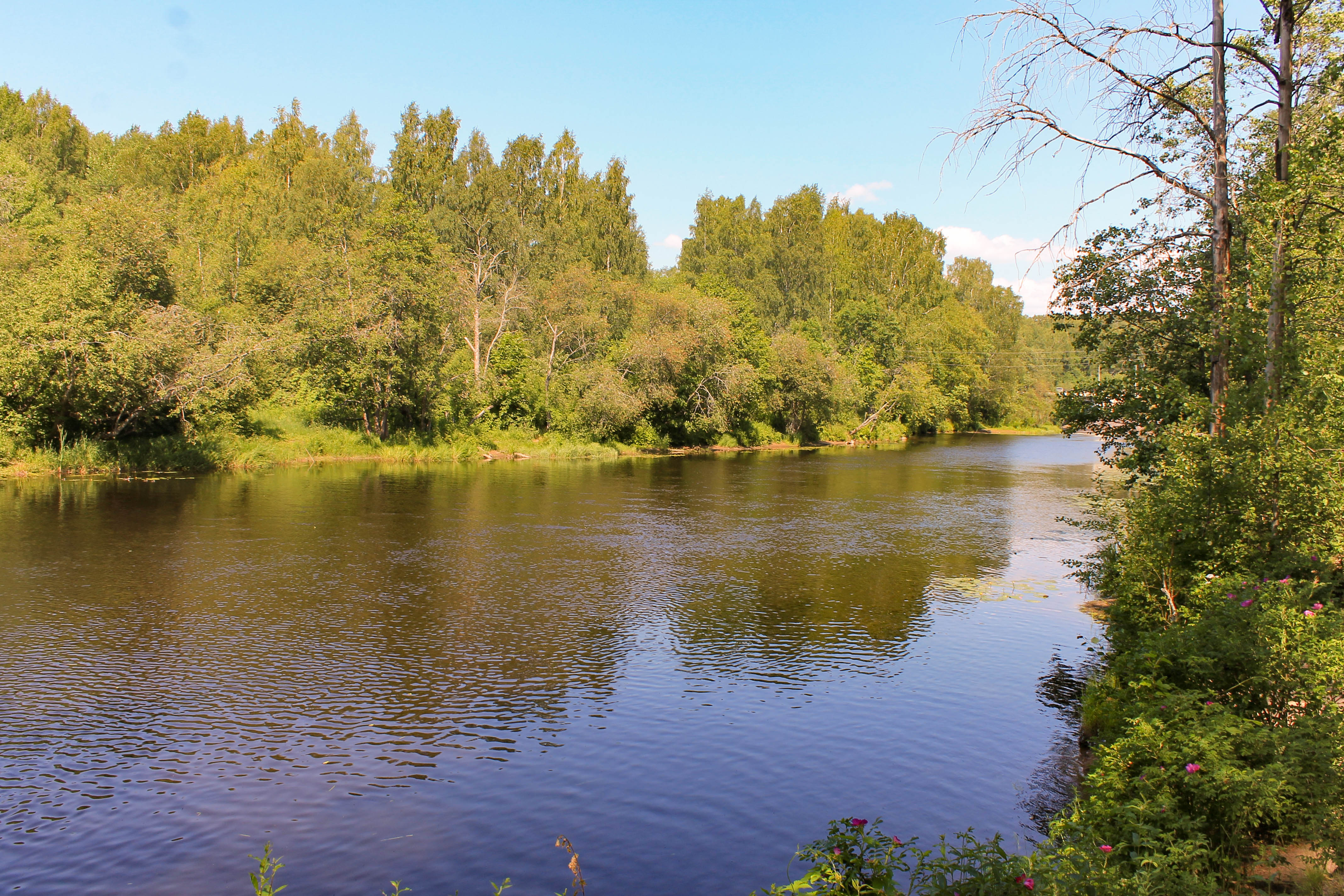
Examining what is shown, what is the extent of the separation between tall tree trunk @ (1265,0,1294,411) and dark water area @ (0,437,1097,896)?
544cm

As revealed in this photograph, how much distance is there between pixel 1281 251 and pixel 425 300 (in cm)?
4386

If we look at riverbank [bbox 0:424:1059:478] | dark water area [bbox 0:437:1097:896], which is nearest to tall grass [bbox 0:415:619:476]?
riverbank [bbox 0:424:1059:478]

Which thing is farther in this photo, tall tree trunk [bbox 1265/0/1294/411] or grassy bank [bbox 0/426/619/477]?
grassy bank [bbox 0/426/619/477]

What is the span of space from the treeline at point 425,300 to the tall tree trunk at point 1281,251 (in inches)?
402

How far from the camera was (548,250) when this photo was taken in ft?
238

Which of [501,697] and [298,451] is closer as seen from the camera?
[501,697]

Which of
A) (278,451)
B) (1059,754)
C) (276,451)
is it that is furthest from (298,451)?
(1059,754)

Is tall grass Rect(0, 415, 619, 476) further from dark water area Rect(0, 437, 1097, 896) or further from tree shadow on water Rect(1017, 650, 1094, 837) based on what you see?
tree shadow on water Rect(1017, 650, 1094, 837)

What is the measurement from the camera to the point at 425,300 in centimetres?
4906

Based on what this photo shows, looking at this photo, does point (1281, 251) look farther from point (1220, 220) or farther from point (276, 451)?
point (276, 451)

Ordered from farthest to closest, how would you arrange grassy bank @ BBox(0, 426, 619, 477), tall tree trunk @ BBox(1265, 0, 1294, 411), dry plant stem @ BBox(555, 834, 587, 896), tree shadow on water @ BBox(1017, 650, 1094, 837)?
1. grassy bank @ BBox(0, 426, 619, 477)
2. tall tree trunk @ BBox(1265, 0, 1294, 411)
3. tree shadow on water @ BBox(1017, 650, 1094, 837)
4. dry plant stem @ BBox(555, 834, 587, 896)

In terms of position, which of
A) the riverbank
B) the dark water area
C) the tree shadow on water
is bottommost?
the tree shadow on water

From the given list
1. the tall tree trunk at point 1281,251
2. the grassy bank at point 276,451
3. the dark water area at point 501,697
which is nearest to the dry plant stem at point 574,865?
the dark water area at point 501,697

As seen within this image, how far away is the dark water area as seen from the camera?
8.88 m
